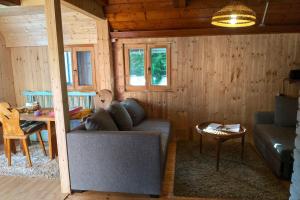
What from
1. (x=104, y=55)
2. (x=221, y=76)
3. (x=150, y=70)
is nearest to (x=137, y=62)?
(x=150, y=70)

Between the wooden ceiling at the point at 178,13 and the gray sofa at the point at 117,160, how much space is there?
212cm

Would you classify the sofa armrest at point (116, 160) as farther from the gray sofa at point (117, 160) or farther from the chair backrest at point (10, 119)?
the chair backrest at point (10, 119)

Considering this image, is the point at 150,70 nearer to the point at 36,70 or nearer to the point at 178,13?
the point at 178,13

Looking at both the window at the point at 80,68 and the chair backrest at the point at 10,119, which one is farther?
the window at the point at 80,68

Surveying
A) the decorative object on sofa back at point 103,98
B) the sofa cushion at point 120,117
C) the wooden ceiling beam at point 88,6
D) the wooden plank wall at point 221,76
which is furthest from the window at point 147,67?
the sofa cushion at point 120,117

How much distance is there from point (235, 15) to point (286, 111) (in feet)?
6.66

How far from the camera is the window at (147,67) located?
4.28 metres

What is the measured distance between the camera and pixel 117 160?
2545mm

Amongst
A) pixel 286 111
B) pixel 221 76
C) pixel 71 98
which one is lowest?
pixel 286 111

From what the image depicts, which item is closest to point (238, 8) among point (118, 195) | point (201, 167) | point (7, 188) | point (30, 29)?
point (201, 167)

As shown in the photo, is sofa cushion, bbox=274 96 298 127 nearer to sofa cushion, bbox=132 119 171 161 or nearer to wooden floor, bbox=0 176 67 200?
sofa cushion, bbox=132 119 171 161

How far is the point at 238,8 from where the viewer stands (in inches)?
89.8

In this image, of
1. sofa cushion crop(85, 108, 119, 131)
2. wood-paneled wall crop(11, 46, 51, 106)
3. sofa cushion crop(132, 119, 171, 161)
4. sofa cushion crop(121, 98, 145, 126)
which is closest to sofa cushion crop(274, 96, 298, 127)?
sofa cushion crop(132, 119, 171, 161)

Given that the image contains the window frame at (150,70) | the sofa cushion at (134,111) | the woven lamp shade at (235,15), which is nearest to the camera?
the woven lamp shade at (235,15)
